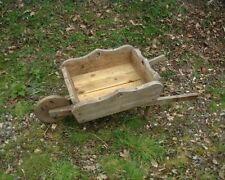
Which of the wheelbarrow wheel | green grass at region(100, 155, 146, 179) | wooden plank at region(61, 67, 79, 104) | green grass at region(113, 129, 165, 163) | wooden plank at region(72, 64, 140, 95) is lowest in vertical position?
green grass at region(100, 155, 146, 179)

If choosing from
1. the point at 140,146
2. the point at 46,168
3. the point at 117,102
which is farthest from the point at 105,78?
the point at 46,168

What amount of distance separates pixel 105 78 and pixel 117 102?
716 millimetres

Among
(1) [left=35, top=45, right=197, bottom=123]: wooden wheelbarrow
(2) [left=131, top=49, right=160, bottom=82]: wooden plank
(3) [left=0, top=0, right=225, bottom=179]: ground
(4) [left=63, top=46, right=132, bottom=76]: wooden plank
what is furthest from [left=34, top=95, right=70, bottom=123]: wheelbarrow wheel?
(2) [left=131, top=49, right=160, bottom=82]: wooden plank

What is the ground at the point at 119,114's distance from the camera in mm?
5051

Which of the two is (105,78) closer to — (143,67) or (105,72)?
(105,72)

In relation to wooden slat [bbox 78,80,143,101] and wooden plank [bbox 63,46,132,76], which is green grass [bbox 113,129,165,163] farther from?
wooden plank [bbox 63,46,132,76]

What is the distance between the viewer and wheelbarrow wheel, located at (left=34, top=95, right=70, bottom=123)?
5090 millimetres

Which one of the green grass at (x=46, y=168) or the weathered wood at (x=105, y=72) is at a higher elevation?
the weathered wood at (x=105, y=72)

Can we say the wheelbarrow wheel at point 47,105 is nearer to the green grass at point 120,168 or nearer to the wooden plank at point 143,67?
the green grass at point 120,168

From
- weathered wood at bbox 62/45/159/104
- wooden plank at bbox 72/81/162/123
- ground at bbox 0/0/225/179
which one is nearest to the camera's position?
wooden plank at bbox 72/81/162/123

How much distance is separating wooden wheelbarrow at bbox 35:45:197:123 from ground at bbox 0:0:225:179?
17.6 inches

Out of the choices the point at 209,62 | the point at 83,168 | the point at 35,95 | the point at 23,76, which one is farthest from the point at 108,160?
the point at 209,62

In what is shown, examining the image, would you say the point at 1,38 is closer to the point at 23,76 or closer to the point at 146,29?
the point at 23,76

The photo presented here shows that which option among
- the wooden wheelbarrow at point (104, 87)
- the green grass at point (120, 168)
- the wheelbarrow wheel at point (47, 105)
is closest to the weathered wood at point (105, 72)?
the wooden wheelbarrow at point (104, 87)
